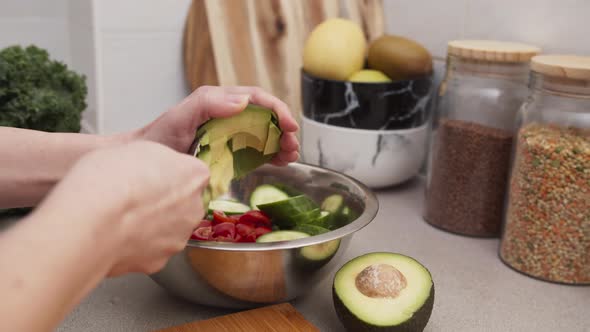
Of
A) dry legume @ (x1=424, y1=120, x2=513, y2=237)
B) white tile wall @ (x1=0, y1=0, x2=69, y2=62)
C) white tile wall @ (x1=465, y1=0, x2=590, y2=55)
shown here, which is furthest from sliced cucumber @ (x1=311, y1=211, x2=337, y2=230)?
white tile wall @ (x1=0, y1=0, x2=69, y2=62)

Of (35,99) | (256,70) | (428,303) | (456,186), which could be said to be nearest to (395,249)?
(456,186)

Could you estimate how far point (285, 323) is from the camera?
2.21ft

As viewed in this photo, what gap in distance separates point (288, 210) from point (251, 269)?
125 millimetres

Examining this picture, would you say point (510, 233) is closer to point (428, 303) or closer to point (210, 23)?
point (428, 303)

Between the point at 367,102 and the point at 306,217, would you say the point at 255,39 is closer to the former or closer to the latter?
the point at 367,102

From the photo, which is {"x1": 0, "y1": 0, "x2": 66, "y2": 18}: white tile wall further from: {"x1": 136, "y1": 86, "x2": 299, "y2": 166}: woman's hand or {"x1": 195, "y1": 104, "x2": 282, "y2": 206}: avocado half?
{"x1": 195, "y1": 104, "x2": 282, "y2": 206}: avocado half

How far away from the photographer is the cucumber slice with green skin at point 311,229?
0.75 metres

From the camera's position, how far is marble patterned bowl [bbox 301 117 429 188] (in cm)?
112

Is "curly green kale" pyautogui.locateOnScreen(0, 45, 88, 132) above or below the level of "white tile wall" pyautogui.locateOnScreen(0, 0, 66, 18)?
below

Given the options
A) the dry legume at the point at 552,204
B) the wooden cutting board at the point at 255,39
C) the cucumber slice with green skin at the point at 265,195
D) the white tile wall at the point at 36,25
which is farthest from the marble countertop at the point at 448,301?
the white tile wall at the point at 36,25

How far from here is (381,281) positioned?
646 mm

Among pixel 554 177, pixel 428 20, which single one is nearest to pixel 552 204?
pixel 554 177

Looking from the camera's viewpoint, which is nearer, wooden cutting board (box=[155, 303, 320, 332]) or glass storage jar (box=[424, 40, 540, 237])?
wooden cutting board (box=[155, 303, 320, 332])

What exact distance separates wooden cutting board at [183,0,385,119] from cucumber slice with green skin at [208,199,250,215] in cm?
43
